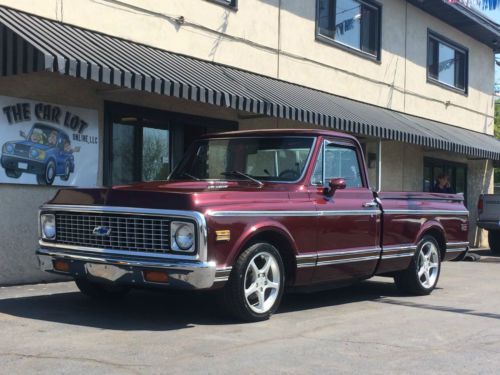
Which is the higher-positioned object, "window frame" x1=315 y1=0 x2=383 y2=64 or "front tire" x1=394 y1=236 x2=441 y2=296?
"window frame" x1=315 y1=0 x2=383 y2=64

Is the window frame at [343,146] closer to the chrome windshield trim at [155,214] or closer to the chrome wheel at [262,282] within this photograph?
the chrome wheel at [262,282]

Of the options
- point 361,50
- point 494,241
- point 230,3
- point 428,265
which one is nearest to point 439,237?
point 428,265

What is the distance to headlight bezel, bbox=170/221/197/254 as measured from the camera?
5582 millimetres

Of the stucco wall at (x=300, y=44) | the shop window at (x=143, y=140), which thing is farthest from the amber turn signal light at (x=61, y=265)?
the stucco wall at (x=300, y=44)

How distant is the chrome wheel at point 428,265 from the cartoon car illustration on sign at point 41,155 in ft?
16.3

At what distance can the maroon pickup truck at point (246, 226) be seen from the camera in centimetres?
568

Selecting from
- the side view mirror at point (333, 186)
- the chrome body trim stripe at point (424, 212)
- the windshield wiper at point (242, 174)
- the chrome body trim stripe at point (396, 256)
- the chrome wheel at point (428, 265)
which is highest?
the windshield wiper at point (242, 174)

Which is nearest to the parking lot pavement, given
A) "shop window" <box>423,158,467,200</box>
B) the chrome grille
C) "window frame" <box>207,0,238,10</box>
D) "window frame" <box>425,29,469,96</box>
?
the chrome grille

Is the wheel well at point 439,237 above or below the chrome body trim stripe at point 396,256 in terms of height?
above

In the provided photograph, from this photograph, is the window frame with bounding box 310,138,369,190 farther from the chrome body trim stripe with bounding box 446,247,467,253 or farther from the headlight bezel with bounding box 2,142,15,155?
the headlight bezel with bounding box 2,142,15,155

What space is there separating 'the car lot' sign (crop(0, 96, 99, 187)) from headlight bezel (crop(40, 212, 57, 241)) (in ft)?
7.12

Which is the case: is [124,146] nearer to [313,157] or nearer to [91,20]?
[91,20]

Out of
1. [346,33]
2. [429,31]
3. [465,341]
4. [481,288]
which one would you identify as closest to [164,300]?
[465,341]


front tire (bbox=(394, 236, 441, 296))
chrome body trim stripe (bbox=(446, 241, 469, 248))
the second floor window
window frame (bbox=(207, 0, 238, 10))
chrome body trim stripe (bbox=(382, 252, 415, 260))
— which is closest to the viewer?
chrome body trim stripe (bbox=(382, 252, 415, 260))
